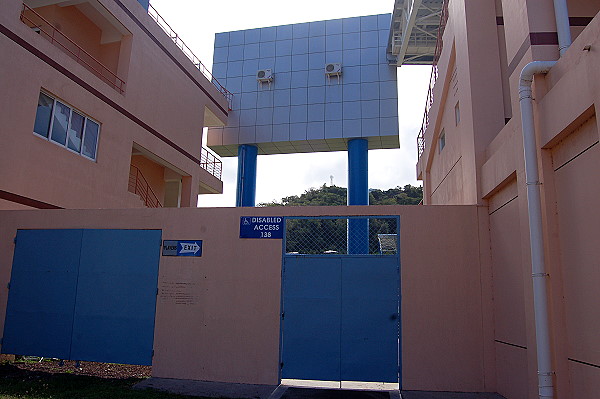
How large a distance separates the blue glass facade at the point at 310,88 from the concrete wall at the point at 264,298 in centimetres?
1316

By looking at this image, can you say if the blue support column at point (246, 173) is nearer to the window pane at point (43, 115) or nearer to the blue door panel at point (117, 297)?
the window pane at point (43, 115)

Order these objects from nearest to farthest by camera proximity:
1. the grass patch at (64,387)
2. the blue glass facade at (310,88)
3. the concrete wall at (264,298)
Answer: the grass patch at (64,387) → the concrete wall at (264,298) → the blue glass facade at (310,88)

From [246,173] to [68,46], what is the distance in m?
9.57

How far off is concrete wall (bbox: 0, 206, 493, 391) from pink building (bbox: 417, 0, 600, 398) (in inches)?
17.2

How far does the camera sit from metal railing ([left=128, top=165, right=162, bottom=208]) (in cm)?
1683

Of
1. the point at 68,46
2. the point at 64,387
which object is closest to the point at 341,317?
the point at 64,387

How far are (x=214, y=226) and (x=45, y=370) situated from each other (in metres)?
4.15

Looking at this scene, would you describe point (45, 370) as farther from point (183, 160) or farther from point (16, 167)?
point (183, 160)

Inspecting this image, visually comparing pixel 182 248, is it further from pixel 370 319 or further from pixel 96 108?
pixel 96 108

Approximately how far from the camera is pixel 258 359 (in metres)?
7.86

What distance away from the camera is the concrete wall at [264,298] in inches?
292

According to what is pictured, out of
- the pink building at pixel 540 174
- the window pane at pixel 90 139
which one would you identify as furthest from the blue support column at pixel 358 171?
the window pane at pixel 90 139

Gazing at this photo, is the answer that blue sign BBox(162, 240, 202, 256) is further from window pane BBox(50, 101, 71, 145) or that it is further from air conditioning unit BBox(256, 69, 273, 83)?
air conditioning unit BBox(256, 69, 273, 83)

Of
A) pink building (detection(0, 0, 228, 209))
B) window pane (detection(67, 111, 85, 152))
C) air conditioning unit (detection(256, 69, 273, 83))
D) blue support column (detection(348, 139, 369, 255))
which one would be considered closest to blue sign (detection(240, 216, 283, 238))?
pink building (detection(0, 0, 228, 209))
